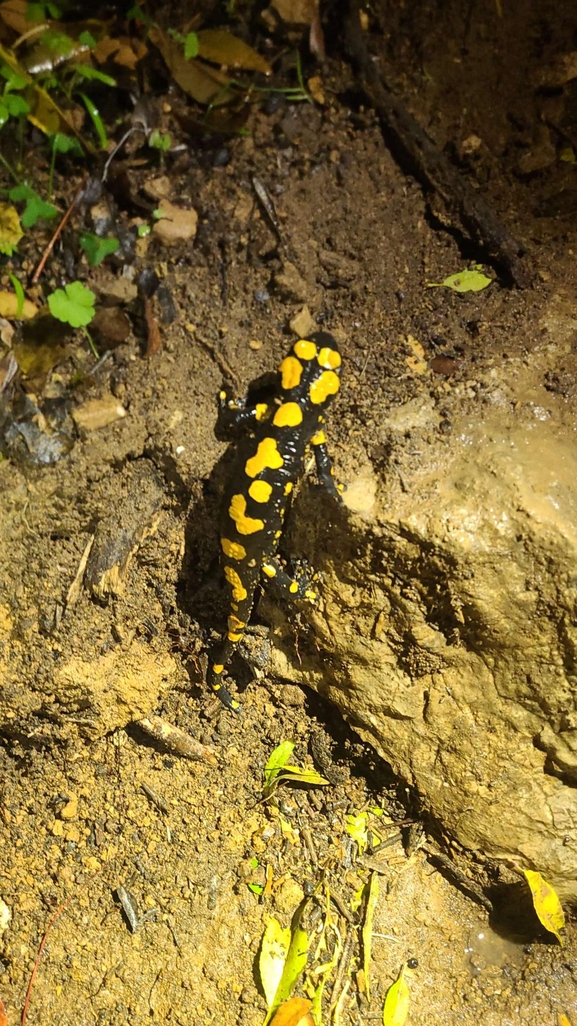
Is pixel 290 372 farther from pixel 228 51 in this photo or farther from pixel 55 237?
pixel 228 51

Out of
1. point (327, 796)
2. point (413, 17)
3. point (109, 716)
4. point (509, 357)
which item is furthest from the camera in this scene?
point (327, 796)

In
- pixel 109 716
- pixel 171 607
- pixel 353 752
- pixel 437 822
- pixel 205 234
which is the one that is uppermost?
pixel 205 234

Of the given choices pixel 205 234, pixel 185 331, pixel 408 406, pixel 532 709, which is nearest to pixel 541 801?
pixel 532 709

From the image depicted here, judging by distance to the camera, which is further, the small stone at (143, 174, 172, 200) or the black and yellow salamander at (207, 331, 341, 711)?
the small stone at (143, 174, 172, 200)

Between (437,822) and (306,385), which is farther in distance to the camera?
(437,822)

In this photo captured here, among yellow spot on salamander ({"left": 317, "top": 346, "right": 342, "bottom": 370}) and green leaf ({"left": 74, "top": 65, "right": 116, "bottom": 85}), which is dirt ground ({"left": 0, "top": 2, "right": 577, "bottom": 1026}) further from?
green leaf ({"left": 74, "top": 65, "right": 116, "bottom": 85})

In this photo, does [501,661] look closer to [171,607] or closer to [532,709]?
[532,709]

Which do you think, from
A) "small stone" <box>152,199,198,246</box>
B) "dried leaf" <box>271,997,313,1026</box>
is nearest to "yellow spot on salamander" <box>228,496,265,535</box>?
"small stone" <box>152,199,198,246</box>

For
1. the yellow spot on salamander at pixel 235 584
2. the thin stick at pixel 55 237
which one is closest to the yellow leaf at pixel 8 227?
the thin stick at pixel 55 237
